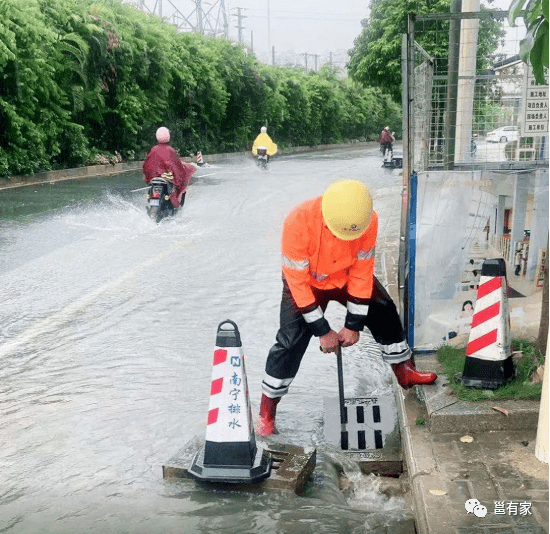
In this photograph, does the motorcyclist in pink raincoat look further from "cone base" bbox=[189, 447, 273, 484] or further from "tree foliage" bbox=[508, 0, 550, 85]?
"tree foliage" bbox=[508, 0, 550, 85]

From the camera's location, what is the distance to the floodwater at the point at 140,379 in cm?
427

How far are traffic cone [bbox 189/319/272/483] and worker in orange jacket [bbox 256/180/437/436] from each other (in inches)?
21.0

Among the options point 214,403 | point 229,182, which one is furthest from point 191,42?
point 214,403

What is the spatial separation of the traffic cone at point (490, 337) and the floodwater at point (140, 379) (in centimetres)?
94

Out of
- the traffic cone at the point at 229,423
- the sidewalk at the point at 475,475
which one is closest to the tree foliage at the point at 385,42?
the sidewalk at the point at 475,475

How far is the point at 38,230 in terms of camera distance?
13281 mm

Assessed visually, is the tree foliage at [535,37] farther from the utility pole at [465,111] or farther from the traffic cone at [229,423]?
the utility pole at [465,111]

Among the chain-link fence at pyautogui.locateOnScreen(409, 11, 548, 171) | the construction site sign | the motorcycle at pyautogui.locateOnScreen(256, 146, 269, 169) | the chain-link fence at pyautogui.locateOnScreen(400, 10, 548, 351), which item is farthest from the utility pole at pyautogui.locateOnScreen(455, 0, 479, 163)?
the motorcycle at pyautogui.locateOnScreen(256, 146, 269, 169)

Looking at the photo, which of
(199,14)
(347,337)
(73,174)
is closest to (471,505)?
(347,337)

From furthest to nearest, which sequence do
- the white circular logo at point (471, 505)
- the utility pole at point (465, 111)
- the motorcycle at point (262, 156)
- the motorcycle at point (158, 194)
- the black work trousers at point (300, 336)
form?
the motorcycle at point (262, 156) < the motorcycle at point (158, 194) < the utility pole at point (465, 111) < the black work trousers at point (300, 336) < the white circular logo at point (471, 505)

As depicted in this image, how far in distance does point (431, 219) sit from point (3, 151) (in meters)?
17.6

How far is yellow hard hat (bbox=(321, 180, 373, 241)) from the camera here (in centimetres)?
451

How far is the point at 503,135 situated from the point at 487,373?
2.44 meters

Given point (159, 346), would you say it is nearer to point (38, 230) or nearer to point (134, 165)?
point (38, 230)
